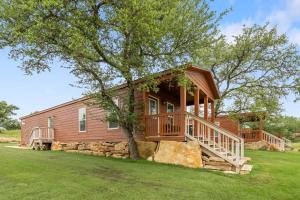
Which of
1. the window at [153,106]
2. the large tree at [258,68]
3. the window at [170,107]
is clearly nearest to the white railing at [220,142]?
the window at [153,106]

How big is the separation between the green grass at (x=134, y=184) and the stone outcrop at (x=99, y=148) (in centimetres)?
329

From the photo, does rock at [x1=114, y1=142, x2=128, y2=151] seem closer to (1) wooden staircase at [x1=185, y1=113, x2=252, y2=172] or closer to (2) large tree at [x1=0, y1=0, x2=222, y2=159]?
(2) large tree at [x1=0, y1=0, x2=222, y2=159]

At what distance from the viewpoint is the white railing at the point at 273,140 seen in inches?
854

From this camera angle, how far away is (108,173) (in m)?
7.66

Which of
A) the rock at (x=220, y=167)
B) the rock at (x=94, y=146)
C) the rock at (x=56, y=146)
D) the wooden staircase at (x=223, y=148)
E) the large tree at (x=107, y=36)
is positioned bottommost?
the rock at (x=56, y=146)

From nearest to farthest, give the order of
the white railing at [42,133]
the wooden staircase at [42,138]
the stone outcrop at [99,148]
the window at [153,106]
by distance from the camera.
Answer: the stone outcrop at [99,148]
the window at [153,106]
the wooden staircase at [42,138]
the white railing at [42,133]

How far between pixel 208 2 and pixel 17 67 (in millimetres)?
7086

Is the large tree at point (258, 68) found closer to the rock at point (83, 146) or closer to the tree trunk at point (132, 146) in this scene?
the tree trunk at point (132, 146)

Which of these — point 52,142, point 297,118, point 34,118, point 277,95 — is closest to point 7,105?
point 34,118

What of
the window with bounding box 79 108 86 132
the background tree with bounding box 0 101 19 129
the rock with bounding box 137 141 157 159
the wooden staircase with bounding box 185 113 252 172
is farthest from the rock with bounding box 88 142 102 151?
the background tree with bounding box 0 101 19 129

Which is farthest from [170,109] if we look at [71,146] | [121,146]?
[71,146]

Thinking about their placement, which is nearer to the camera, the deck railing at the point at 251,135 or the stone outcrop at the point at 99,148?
the stone outcrop at the point at 99,148

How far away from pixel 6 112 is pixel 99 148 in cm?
3357

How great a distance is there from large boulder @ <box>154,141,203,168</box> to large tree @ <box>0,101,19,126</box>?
119ft
